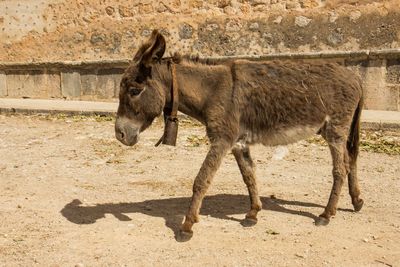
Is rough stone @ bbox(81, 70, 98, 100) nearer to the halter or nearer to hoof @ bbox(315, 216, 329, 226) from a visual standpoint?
the halter

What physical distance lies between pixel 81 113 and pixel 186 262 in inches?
334

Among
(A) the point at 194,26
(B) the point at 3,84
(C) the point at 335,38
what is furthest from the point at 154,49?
(B) the point at 3,84

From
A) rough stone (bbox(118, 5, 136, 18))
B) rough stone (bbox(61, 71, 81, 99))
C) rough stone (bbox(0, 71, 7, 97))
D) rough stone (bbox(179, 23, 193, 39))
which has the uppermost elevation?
rough stone (bbox(118, 5, 136, 18))

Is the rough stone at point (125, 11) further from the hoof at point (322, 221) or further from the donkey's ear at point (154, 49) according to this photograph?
the hoof at point (322, 221)

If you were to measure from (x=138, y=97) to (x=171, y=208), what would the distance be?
1.47 metres

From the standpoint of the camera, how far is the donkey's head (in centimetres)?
470

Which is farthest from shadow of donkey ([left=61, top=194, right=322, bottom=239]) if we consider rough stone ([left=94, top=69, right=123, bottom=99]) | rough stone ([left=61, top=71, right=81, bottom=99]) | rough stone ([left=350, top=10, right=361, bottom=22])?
rough stone ([left=61, top=71, right=81, bottom=99])

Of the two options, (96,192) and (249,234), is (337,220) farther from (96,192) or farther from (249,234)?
(96,192)

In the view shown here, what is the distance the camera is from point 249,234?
470 cm

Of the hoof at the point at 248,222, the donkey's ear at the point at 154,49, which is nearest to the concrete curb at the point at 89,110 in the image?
the hoof at the point at 248,222

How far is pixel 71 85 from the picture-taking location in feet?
48.2

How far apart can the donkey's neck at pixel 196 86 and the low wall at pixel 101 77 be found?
25.5 feet

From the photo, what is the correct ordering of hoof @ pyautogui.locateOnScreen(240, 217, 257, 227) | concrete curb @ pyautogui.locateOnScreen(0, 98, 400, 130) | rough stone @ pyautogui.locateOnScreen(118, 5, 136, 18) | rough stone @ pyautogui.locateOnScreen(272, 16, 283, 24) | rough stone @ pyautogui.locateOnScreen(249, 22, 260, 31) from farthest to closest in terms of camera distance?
rough stone @ pyautogui.locateOnScreen(118, 5, 136, 18) < rough stone @ pyautogui.locateOnScreen(249, 22, 260, 31) < rough stone @ pyautogui.locateOnScreen(272, 16, 283, 24) < concrete curb @ pyautogui.locateOnScreen(0, 98, 400, 130) < hoof @ pyautogui.locateOnScreen(240, 217, 257, 227)

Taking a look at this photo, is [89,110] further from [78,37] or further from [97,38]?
[78,37]
